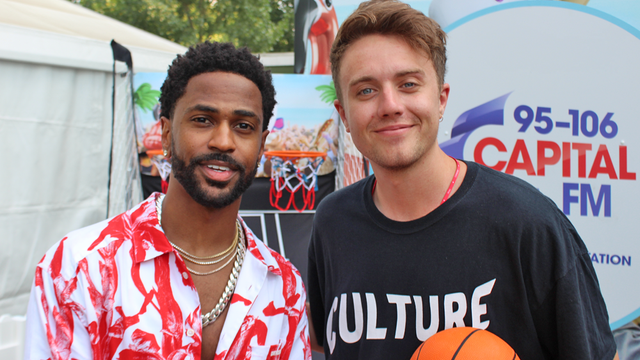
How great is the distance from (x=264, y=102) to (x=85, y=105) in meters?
3.12

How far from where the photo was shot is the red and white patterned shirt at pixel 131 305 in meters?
1.37

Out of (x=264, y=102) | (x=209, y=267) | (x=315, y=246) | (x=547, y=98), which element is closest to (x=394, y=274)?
(x=315, y=246)

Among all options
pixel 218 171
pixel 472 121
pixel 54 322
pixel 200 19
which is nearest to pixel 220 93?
pixel 218 171

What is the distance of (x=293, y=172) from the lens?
13.7 ft

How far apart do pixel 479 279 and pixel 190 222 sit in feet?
3.73

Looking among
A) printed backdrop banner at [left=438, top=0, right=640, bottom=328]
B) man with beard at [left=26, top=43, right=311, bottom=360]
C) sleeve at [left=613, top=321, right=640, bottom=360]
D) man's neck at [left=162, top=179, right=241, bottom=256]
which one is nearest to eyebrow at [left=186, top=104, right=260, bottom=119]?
man with beard at [left=26, top=43, right=311, bottom=360]

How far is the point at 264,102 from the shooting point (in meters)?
1.89

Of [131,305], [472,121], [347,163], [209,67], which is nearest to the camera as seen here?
[131,305]

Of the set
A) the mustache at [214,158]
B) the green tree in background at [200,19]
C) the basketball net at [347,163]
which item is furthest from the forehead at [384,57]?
the green tree in background at [200,19]

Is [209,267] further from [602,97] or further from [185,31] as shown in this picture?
[185,31]

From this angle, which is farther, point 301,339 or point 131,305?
point 301,339

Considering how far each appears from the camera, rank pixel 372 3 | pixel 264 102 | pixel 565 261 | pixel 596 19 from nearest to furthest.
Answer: pixel 565 261 → pixel 372 3 → pixel 264 102 → pixel 596 19

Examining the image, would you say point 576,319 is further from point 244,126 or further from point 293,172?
point 293,172

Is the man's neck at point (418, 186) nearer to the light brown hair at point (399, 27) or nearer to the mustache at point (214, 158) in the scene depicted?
the light brown hair at point (399, 27)
